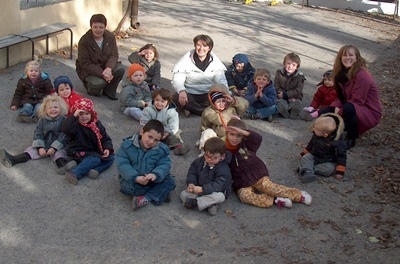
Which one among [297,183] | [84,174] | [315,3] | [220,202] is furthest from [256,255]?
[315,3]

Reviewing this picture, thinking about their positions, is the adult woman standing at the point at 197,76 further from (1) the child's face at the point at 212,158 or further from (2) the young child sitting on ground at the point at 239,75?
(1) the child's face at the point at 212,158

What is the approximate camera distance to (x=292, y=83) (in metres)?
9.03

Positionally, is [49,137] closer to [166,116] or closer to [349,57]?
[166,116]

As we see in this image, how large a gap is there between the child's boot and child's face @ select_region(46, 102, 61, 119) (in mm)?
570

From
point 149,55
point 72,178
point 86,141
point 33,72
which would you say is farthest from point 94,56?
point 72,178

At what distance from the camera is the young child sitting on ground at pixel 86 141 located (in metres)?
6.39

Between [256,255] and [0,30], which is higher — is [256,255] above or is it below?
below

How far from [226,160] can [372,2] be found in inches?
669

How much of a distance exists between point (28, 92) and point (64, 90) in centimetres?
74

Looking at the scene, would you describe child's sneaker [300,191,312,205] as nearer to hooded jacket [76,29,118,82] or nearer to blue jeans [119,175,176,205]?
blue jeans [119,175,176,205]

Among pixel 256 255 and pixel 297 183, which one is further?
pixel 297 183

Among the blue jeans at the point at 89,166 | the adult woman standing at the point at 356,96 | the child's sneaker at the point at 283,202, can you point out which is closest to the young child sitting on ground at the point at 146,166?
the blue jeans at the point at 89,166

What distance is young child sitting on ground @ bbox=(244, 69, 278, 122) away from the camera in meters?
8.38

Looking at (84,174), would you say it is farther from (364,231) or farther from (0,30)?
(0,30)
